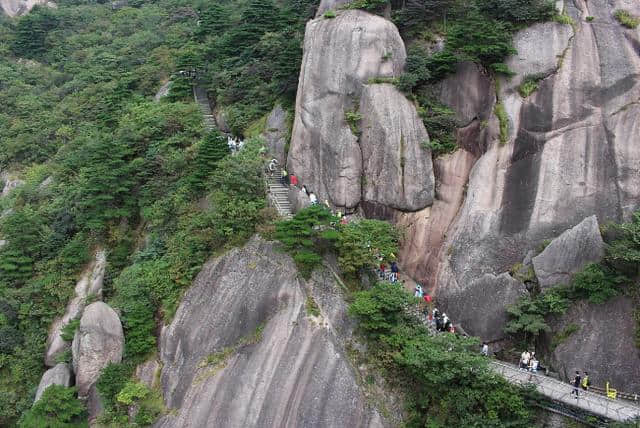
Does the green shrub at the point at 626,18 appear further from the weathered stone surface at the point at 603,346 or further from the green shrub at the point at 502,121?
the weathered stone surface at the point at 603,346

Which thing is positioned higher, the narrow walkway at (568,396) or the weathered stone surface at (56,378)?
the narrow walkway at (568,396)

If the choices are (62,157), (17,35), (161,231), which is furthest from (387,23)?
(17,35)

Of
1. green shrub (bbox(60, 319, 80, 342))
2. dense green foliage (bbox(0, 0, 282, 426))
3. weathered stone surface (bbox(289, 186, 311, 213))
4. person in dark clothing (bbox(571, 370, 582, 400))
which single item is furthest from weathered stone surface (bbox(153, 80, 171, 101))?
person in dark clothing (bbox(571, 370, 582, 400))

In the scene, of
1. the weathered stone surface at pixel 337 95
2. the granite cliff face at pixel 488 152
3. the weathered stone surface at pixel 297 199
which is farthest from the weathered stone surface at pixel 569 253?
the weathered stone surface at pixel 297 199

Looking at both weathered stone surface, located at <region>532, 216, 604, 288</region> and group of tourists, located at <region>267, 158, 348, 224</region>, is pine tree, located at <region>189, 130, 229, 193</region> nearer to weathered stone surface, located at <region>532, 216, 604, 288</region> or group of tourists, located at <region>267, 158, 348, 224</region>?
group of tourists, located at <region>267, 158, 348, 224</region>

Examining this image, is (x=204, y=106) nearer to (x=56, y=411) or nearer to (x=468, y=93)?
(x=468, y=93)

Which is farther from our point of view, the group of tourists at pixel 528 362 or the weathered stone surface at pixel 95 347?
the weathered stone surface at pixel 95 347
